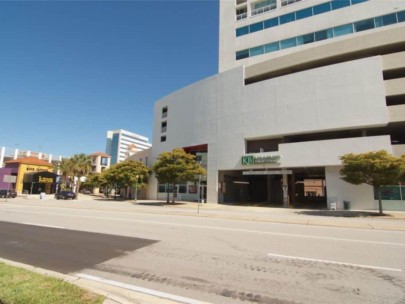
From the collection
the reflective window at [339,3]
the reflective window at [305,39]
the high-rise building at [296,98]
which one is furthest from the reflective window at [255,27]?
the reflective window at [339,3]

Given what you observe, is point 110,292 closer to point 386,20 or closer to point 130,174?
point 130,174

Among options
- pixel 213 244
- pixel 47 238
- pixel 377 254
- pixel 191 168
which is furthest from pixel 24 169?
pixel 377 254

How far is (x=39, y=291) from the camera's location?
15.0 feet

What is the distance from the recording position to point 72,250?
8.16 m

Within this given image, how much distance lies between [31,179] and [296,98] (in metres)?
58.6

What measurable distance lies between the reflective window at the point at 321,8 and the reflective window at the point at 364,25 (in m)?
4.44

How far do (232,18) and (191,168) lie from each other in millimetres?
27260

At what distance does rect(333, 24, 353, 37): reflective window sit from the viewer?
1327 inches

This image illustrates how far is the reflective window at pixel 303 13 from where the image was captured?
120ft

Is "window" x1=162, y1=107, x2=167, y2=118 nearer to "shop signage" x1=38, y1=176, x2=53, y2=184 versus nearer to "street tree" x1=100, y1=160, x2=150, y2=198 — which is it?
"street tree" x1=100, y1=160, x2=150, y2=198

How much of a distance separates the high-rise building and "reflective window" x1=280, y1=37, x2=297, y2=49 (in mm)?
137

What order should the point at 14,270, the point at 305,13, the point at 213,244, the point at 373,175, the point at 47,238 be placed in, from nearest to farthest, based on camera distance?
the point at 14,270 < the point at 213,244 < the point at 47,238 < the point at 373,175 < the point at 305,13

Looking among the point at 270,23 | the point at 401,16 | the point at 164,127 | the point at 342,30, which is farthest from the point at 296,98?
the point at 164,127

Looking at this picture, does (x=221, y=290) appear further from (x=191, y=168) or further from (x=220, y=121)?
(x=220, y=121)
